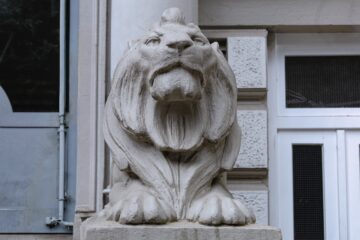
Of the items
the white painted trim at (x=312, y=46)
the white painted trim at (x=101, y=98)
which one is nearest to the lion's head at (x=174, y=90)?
the white painted trim at (x=101, y=98)

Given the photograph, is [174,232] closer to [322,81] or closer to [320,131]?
[320,131]

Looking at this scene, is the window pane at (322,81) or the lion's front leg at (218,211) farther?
the window pane at (322,81)

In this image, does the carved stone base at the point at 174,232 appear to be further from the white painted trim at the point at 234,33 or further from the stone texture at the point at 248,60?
the white painted trim at the point at 234,33

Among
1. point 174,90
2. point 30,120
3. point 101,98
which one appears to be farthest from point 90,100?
point 174,90

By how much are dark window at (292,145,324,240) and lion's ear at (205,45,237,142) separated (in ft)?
7.52

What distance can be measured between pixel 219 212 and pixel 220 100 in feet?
1.42

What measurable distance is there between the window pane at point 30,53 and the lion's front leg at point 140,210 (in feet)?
7.06

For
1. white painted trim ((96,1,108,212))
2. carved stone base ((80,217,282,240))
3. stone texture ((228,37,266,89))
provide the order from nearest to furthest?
carved stone base ((80,217,282,240)) → white painted trim ((96,1,108,212)) → stone texture ((228,37,266,89))

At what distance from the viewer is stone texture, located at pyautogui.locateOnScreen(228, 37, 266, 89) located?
4.86 meters

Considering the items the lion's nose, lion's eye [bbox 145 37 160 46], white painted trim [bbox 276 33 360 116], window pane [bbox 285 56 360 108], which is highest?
white painted trim [bbox 276 33 360 116]

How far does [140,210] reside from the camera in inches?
102

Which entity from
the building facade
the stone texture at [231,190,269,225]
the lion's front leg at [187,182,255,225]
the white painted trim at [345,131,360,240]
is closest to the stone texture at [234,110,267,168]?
the building facade

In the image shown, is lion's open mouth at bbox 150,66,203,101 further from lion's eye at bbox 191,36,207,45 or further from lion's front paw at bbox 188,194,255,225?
lion's front paw at bbox 188,194,255,225

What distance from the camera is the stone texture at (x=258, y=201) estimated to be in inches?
187
